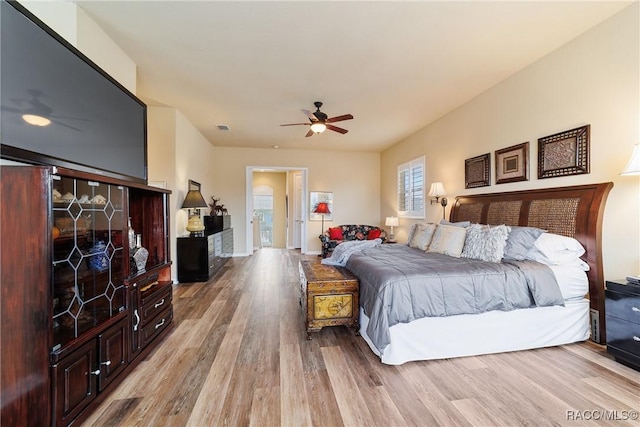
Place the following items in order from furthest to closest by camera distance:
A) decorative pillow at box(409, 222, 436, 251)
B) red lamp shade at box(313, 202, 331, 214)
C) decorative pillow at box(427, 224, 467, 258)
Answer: red lamp shade at box(313, 202, 331, 214), decorative pillow at box(409, 222, 436, 251), decorative pillow at box(427, 224, 467, 258)

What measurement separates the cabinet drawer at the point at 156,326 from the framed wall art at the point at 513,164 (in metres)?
4.33

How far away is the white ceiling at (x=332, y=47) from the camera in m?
2.15

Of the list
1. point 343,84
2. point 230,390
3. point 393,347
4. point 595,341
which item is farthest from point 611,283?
point 343,84

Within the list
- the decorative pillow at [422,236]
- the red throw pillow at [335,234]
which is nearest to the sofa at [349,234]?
the red throw pillow at [335,234]

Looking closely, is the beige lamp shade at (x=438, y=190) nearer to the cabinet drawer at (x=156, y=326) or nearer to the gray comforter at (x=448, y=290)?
the gray comforter at (x=448, y=290)

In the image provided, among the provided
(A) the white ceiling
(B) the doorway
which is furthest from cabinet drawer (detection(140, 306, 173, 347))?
(B) the doorway

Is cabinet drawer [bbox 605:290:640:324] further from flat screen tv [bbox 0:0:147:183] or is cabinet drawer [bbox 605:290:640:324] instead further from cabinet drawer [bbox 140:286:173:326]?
flat screen tv [bbox 0:0:147:183]

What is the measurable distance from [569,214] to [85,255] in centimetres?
415

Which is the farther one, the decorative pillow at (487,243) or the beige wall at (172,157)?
the beige wall at (172,157)

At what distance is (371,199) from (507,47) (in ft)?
16.7

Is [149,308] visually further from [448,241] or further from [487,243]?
[487,243]

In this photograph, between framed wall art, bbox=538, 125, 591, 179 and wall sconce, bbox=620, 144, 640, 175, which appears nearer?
wall sconce, bbox=620, 144, 640, 175

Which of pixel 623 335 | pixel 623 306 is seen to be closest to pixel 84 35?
pixel 623 306

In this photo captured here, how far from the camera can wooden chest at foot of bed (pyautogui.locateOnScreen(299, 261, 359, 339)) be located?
248cm
